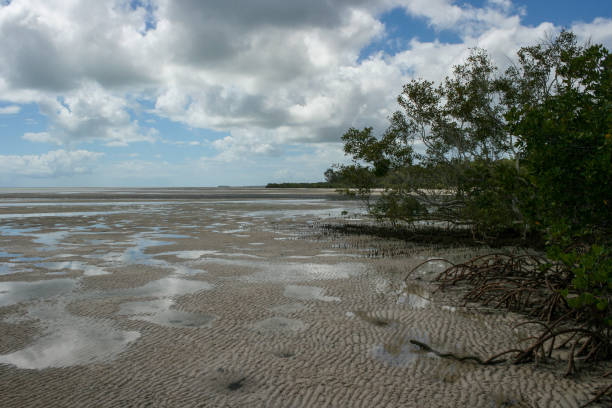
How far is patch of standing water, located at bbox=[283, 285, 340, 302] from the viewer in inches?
243

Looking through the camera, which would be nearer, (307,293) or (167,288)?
(307,293)

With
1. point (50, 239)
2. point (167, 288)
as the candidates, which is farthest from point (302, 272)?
point (50, 239)

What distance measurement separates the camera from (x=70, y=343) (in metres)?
4.42

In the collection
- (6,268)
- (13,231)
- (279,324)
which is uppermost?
(13,231)

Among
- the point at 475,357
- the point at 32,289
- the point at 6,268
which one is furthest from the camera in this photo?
the point at 6,268

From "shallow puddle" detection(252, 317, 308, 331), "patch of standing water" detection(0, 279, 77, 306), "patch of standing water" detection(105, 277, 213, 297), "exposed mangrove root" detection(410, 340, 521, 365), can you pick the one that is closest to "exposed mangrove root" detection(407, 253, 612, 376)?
"exposed mangrove root" detection(410, 340, 521, 365)

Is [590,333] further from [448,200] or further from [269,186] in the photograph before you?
[269,186]

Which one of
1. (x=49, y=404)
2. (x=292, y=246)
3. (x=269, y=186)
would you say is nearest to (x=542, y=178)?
(x=49, y=404)

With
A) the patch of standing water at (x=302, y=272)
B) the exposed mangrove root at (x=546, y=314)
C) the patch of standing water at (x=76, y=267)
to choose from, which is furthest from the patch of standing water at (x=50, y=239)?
the exposed mangrove root at (x=546, y=314)

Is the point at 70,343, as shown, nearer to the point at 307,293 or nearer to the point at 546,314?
the point at 307,293

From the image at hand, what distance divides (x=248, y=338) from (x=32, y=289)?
442 cm

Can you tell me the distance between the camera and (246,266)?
28.1ft

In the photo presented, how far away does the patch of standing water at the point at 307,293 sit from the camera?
617cm

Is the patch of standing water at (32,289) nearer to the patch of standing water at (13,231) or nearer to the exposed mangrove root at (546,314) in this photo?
the exposed mangrove root at (546,314)
